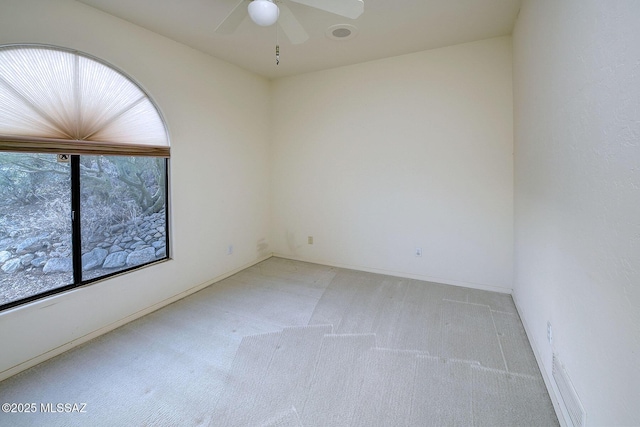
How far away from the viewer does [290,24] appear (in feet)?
6.32

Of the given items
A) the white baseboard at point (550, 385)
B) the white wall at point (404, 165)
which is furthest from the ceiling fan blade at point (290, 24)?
the white baseboard at point (550, 385)

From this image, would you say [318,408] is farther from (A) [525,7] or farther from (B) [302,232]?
(A) [525,7]

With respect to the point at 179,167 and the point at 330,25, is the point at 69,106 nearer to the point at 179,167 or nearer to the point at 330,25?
the point at 179,167

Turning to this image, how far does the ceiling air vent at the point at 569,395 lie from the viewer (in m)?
1.26

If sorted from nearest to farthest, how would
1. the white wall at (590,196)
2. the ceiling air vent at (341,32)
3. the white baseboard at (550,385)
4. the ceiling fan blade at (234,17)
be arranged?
the white wall at (590,196) → the white baseboard at (550,385) → the ceiling fan blade at (234,17) → the ceiling air vent at (341,32)

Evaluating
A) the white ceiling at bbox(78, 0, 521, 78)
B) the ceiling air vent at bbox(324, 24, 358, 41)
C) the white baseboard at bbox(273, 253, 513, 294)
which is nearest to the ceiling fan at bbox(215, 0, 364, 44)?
the white ceiling at bbox(78, 0, 521, 78)

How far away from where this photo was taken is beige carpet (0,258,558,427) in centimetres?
158

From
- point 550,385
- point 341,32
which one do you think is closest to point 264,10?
point 341,32

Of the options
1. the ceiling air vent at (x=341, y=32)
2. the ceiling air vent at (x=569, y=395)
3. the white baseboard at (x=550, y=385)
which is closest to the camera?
the ceiling air vent at (x=569, y=395)

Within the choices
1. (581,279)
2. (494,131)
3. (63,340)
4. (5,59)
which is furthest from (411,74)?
(63,340)

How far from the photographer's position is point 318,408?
1.62 metres

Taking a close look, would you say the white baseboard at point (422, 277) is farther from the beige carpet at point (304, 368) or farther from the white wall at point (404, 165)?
the beige carpet at point (304, 368)

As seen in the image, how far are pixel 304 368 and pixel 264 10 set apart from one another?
2.26 m

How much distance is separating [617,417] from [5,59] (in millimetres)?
3660
